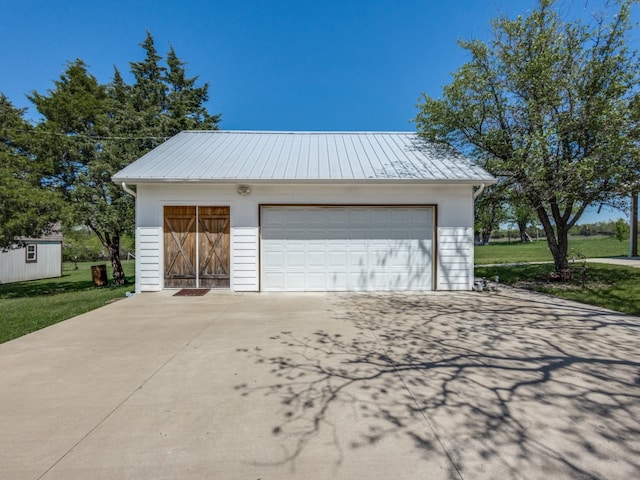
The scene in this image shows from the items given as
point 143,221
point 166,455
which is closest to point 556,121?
point 166,455

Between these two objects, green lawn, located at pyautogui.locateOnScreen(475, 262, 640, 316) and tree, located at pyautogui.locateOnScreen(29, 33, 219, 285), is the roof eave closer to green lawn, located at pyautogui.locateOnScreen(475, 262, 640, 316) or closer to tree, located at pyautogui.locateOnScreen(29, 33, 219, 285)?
green lawn, located at pyautogui.locateOnScreen(475, 262, 640, 316)

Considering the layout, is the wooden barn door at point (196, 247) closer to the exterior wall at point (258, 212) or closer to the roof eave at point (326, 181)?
the exterior wall at point (258, 212)

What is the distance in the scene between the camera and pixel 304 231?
7871 millimetres

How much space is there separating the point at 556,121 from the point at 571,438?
26.4 ft

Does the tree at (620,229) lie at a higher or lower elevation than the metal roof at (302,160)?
lower

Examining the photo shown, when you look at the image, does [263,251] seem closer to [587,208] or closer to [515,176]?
[515,176]

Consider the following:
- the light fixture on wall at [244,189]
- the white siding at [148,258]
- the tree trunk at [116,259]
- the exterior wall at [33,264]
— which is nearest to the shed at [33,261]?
the exterior wall at [33,264]

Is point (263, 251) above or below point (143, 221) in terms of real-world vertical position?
below

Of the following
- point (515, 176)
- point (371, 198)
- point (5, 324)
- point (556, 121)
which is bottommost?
A: point (5, 324)

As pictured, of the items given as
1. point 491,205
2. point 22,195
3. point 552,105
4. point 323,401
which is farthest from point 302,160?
point 22,195

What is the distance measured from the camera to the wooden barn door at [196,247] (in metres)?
7.77

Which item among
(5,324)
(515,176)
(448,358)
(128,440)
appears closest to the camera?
(128,440)

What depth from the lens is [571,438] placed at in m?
2.16

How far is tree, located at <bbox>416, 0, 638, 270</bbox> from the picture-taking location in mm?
6984
